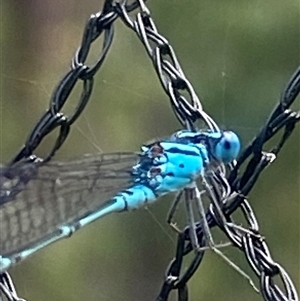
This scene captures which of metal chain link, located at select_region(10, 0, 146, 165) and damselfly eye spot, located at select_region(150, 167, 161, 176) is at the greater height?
metal chain link, located at select_region(10, 0, 146, 165)

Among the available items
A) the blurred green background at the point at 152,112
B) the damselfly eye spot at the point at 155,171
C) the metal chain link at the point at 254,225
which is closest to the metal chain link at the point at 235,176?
the metal chain link at the point at 254,225

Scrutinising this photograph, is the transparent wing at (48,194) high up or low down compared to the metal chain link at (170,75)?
down

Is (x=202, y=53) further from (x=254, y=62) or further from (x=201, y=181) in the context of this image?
(x=201, y=181)

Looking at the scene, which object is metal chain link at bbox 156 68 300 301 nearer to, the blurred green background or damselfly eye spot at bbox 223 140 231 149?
damselfly eye spot at bbox 223 140 231 149

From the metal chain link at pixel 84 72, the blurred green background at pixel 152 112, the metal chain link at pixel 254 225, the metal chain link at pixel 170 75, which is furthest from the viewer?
the blurred green background at pixel 152 112

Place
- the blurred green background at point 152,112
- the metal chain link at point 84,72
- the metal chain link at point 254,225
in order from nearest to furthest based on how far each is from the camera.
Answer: the metal chain link at point 254,225, the metal chain link at point 84,72, the blurred green background at point 152,112

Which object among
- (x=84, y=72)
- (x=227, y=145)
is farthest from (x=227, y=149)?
(x=84, y=72)

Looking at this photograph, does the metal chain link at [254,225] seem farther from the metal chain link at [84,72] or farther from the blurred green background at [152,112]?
the blurred green background at [152,112]

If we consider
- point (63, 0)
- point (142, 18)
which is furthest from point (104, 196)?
point (63, 0)

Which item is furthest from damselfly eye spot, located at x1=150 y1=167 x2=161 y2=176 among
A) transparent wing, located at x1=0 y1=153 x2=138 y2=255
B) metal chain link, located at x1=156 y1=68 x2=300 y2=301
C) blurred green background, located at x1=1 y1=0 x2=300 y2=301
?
blurred green background, located at x1=1 y1=0 x2=300 y2=301
